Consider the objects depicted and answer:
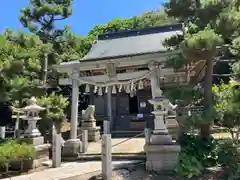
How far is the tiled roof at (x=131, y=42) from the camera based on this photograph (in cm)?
1126

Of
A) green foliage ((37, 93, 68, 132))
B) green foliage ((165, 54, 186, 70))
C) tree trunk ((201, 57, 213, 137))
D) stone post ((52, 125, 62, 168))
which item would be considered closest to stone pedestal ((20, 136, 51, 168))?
stone post ((52, 125, 62, 168))

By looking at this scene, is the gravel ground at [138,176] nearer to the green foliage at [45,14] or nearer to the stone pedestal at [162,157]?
the stone pedestal at [162,157]

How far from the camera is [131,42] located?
1298 cm

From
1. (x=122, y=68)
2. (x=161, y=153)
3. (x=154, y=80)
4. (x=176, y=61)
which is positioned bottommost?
(x=161, y=153)

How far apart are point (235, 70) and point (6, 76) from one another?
24.0ft

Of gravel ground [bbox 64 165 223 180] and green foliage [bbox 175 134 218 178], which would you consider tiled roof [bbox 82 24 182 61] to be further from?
gravel ground [bbox 64 165 223 180]

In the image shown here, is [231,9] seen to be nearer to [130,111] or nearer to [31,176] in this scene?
[31,176]

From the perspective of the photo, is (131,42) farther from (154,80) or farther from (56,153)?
(56,153)

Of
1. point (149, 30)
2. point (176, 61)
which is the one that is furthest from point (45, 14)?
point (176, 61)

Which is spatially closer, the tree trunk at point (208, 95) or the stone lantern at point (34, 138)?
the tree trunk at point (208, 95)

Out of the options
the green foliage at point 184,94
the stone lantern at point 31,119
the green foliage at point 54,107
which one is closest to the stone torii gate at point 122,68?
the green foliage at point 184,94

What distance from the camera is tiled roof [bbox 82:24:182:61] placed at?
11258 millimetres

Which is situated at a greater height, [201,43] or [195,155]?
[201,43]

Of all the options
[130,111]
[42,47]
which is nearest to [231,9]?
[42,47]
